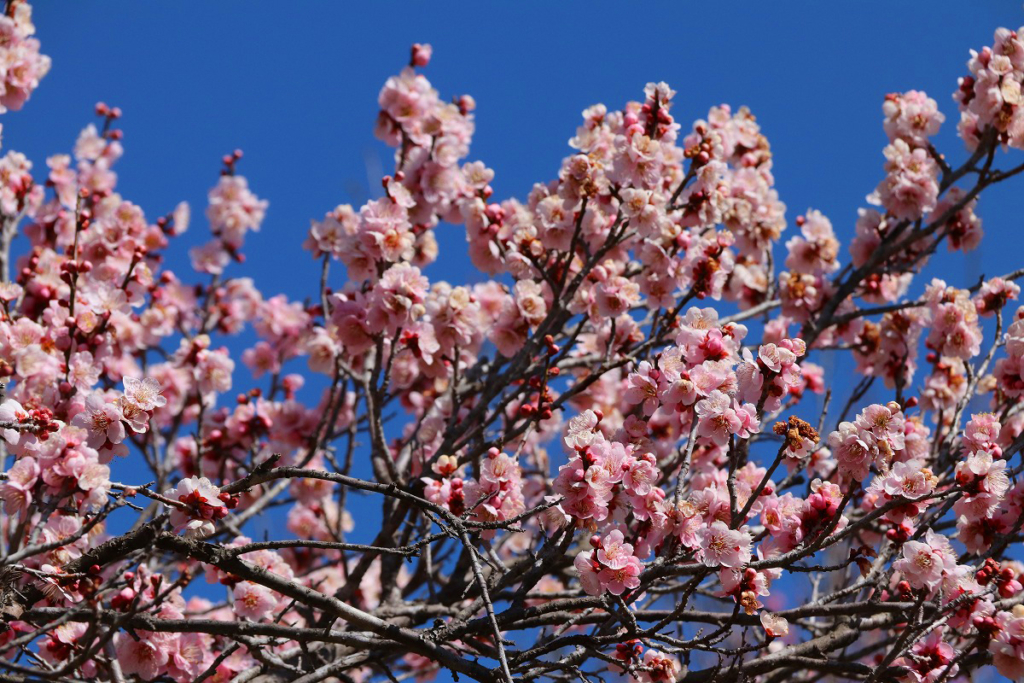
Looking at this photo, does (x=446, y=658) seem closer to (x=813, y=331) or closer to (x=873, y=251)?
(x=813, y=331)

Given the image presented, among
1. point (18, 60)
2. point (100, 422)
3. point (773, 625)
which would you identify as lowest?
point (773, 625)

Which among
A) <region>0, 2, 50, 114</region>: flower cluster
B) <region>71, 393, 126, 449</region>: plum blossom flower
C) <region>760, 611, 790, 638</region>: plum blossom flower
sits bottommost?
<region>760, 611, 790, 638</region>: plum blossom flower

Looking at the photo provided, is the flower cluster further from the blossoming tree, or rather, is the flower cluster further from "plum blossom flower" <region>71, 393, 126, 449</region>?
"plum blossom flower" <region>71, 393, 126, 449</region>

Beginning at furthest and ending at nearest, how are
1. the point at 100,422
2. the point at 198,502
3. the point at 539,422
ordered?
the point at 539,422 → the point at 100,422 → the point at 198,502

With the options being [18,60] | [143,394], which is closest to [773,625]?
[143,394]

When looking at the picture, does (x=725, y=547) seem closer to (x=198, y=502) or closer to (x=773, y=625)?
(x=773, y=625)

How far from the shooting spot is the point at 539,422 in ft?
16.3

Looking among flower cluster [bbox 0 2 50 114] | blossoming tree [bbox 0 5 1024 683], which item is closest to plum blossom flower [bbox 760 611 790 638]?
blossoming tree [bbox 0 5 1024 683]

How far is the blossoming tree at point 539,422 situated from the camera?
3188 mm

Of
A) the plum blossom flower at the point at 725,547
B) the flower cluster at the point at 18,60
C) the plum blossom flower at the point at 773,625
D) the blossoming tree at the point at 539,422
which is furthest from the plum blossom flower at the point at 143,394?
the flower cluster at the point at 18,60

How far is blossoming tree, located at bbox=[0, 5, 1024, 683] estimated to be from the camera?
3.19 m

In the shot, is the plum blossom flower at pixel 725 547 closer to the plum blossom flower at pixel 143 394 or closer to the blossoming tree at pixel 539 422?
the blossoming tree at pixel 539 422

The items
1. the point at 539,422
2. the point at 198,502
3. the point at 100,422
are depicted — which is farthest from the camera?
the point at 539,422

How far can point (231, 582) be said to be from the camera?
13.7ft
